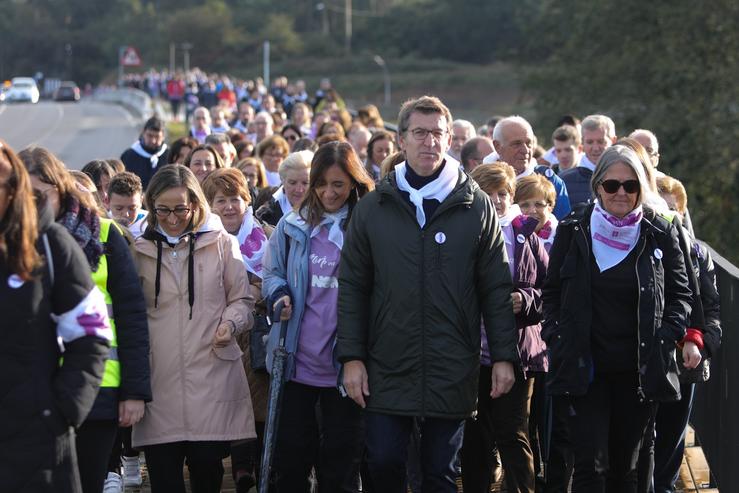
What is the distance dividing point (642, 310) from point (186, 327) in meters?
2.12

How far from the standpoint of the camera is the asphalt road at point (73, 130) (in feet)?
120

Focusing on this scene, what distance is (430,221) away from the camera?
5531mm

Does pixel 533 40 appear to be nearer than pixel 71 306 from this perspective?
No

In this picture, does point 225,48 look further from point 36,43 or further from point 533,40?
point 533,40

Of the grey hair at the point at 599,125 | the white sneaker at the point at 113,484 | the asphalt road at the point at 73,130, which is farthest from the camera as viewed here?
the asphalt road at the point at 73,130

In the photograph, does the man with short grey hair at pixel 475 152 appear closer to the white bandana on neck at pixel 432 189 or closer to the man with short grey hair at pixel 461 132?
the man with short grey hair at pixel 461 132

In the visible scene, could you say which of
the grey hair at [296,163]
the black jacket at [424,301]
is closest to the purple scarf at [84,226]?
the black jacket at [424,301]

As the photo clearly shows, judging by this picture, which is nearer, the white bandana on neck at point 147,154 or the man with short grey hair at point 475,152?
the man with short grey hair at point 475,152

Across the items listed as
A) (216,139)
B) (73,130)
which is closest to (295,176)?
(216,139)

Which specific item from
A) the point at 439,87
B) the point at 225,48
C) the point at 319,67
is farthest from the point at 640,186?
the point at 225,48

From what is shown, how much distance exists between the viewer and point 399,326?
18.2ft

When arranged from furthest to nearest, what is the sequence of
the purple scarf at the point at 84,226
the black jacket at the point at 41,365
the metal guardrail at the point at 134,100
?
1. the metal guardrail at the point at 134,100
2. the purple scarf at the point at 84,226
3. the black jacket at the point at 41,365

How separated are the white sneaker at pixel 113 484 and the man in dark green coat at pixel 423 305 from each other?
194 cm

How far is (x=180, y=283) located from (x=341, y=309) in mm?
908
